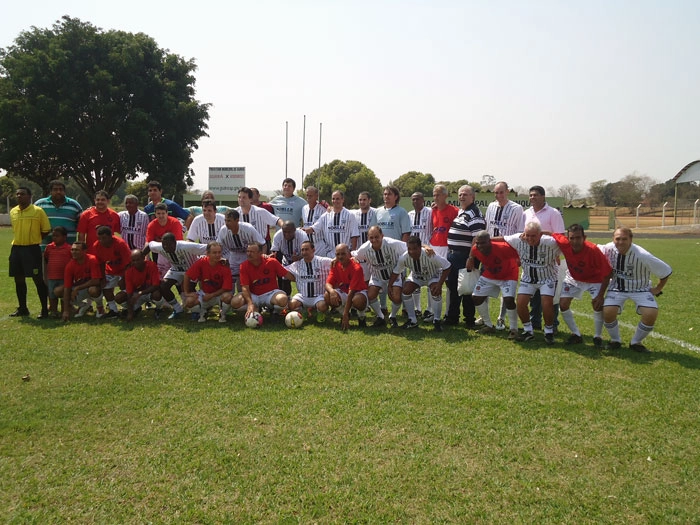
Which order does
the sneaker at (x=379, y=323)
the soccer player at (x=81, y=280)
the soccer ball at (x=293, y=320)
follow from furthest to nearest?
the soccer player at (x=81, y=280) < the sneaker at (x=379, y=323) < the soccer ball at (x=293, y=320)

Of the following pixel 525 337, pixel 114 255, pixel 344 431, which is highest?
pixel 114 255

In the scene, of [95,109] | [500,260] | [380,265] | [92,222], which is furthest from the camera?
[95,109]

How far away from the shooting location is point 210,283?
735 centimetres

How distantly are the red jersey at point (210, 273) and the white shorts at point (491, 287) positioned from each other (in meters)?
3.44

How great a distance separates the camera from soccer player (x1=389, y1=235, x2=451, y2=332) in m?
6.90

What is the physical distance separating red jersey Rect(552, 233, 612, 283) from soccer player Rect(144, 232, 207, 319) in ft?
16.4

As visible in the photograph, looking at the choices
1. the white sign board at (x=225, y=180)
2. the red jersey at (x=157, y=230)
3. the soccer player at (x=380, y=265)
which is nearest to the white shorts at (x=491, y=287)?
the soccer player at (x=380, y=265)

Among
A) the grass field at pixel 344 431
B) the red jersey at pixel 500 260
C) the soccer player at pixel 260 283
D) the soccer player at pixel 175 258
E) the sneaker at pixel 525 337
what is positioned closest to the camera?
the grass field at pixel 344 431

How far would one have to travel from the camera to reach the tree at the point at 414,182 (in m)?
52.8

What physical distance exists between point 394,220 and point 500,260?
1839 millimetres

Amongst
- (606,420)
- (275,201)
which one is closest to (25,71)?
(275,201)

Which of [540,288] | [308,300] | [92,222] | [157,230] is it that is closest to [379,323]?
[308,300]

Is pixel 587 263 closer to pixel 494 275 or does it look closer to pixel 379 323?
pixel 494 275

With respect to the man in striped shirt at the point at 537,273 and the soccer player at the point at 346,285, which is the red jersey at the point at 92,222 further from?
the man in striped shirt at the point at 537,273
